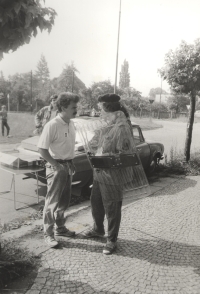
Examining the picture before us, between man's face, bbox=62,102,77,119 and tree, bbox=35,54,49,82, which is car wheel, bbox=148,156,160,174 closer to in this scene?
man's face, bbox=62,102,77,119

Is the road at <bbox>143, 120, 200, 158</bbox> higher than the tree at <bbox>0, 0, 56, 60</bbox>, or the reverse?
the tree at <bbox>0, 0, 56, 60</bbox>

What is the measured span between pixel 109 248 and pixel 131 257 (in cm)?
28

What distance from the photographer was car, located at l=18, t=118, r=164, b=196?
17.9 feet

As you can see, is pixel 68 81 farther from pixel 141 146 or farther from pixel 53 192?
pixel 53 192

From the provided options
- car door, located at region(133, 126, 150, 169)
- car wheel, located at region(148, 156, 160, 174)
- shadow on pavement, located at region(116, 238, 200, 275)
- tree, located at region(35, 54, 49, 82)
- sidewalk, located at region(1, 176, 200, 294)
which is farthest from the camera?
tree, located at region(35, 54, 49, 82)

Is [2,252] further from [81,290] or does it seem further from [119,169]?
[119,169]

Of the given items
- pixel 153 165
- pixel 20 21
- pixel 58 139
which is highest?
pixel 20 21

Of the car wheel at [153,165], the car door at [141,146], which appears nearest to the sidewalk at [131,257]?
the car door at [141,146]

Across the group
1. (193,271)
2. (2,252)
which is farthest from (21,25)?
(193,271)

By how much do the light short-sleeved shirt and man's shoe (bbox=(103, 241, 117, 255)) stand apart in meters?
1.17

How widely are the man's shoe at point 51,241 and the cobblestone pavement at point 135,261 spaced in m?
0.07

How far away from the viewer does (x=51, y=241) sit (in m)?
3.64

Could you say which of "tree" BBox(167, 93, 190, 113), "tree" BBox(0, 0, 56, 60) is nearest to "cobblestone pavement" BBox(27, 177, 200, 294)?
"tree" BBox(0, 0, 56, 60)

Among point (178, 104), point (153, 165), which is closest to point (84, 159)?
point (153, 165)
